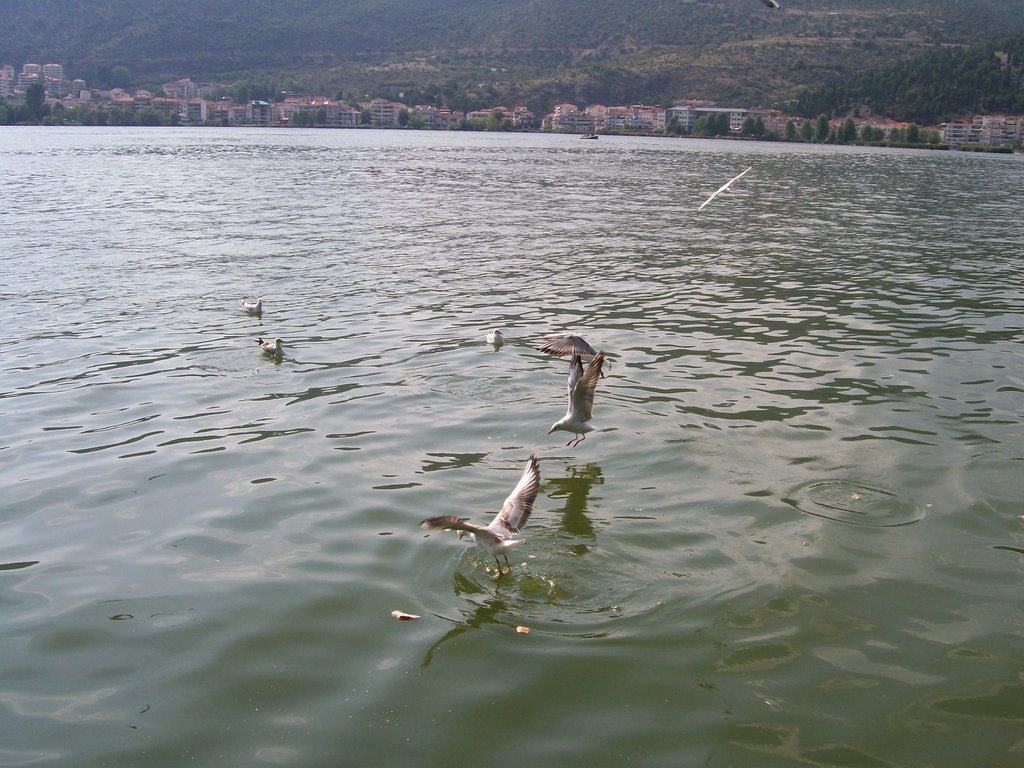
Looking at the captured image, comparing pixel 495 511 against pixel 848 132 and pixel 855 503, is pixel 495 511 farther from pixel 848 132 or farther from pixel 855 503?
pixel 848 132

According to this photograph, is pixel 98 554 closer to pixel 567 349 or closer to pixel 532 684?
pixel 532 684

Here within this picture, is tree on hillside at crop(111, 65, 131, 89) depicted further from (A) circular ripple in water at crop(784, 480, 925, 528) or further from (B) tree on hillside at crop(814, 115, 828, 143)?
(A) circular ripple in water at crop(784, 480, 925, 528)

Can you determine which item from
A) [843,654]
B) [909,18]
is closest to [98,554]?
[843,654]

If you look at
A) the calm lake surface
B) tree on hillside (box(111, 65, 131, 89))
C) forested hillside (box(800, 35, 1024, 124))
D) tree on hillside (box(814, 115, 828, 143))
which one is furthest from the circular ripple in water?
tree on hillside (box(111, 65, 131, 89))

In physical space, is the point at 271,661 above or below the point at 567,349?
below

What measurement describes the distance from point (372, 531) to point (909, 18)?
716ft

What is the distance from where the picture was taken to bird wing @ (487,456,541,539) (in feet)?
20.8

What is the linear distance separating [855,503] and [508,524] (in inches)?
130

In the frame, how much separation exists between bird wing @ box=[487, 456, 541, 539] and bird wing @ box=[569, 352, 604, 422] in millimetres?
1932

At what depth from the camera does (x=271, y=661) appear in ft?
18.6

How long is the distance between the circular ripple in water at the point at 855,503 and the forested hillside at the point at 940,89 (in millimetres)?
143169

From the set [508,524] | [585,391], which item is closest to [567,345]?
[585,391]

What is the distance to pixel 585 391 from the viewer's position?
8516 millimetres

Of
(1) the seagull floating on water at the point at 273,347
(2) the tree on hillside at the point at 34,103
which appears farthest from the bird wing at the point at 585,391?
(2) the tree on hillside at the point at 34,103
